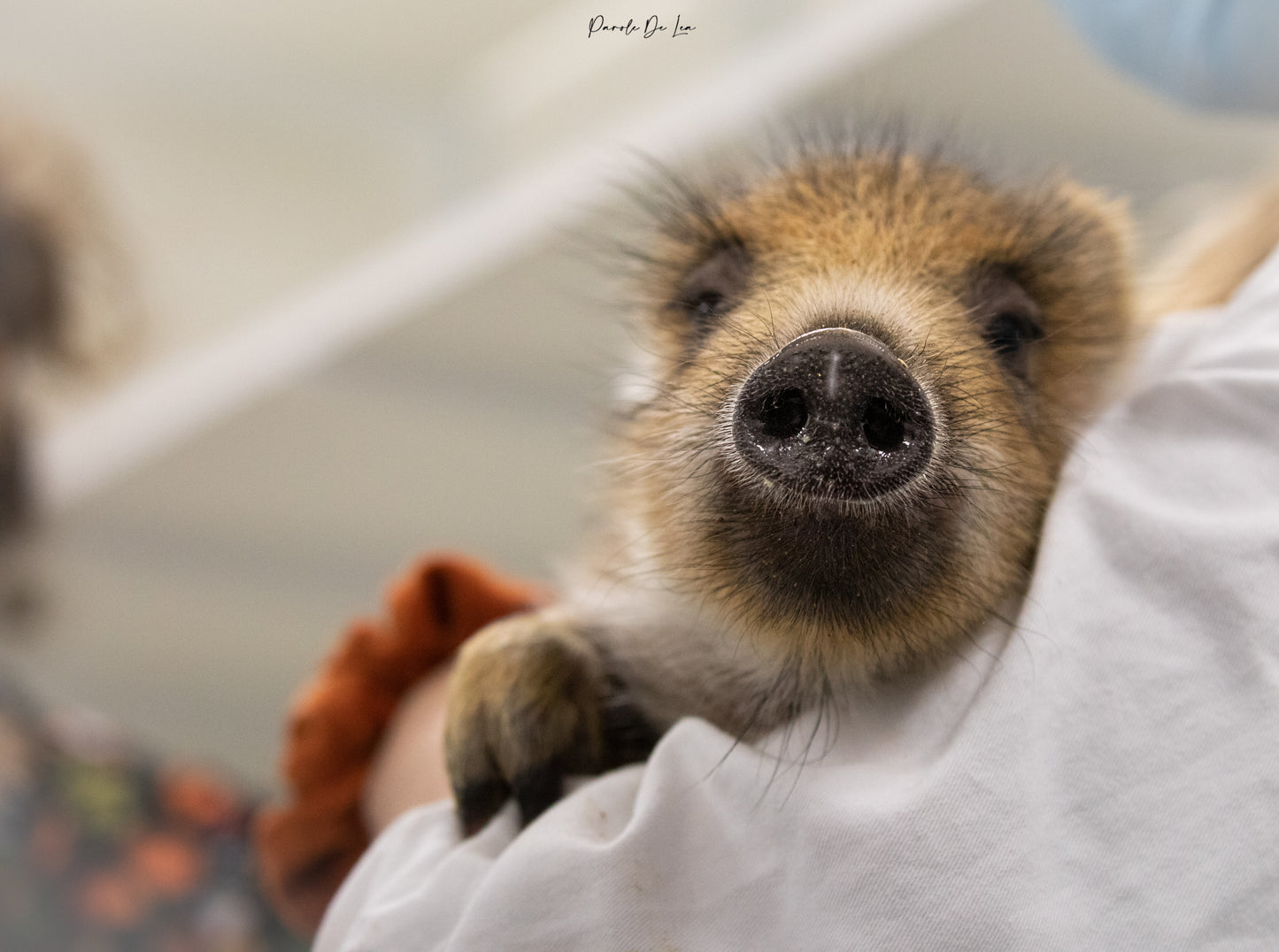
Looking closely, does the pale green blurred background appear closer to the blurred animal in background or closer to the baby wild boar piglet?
the blurred animal in background

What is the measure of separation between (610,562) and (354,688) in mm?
409

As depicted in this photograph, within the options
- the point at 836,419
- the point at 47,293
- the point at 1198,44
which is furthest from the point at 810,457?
the point at 47,293

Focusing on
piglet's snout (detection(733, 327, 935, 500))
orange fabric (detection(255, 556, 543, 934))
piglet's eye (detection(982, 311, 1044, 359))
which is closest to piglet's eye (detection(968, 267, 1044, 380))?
piglet's eye (detection(982, 311, 1044, 359))

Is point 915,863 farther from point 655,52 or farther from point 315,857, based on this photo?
point 655,52

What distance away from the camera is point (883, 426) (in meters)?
0.78

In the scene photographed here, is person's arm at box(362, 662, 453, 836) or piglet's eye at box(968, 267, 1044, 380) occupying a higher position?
piglet's eye at box(968, 267, 1044, 380)

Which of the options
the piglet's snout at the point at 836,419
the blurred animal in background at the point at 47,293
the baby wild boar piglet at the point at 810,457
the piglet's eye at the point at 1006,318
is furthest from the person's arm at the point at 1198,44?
the blurred animal in background at the point at 47,293

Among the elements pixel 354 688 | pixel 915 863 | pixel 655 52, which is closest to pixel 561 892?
pixel 915 863

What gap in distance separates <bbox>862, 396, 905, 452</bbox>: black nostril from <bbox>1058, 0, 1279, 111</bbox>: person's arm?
2.10 ft

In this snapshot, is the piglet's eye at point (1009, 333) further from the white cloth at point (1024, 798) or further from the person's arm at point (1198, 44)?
the person's arm at point (1198, 44)

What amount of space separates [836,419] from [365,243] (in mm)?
2450

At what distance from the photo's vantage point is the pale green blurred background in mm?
2061

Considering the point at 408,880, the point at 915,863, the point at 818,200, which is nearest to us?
the point at 915,863

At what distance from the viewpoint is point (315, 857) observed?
1.31m
